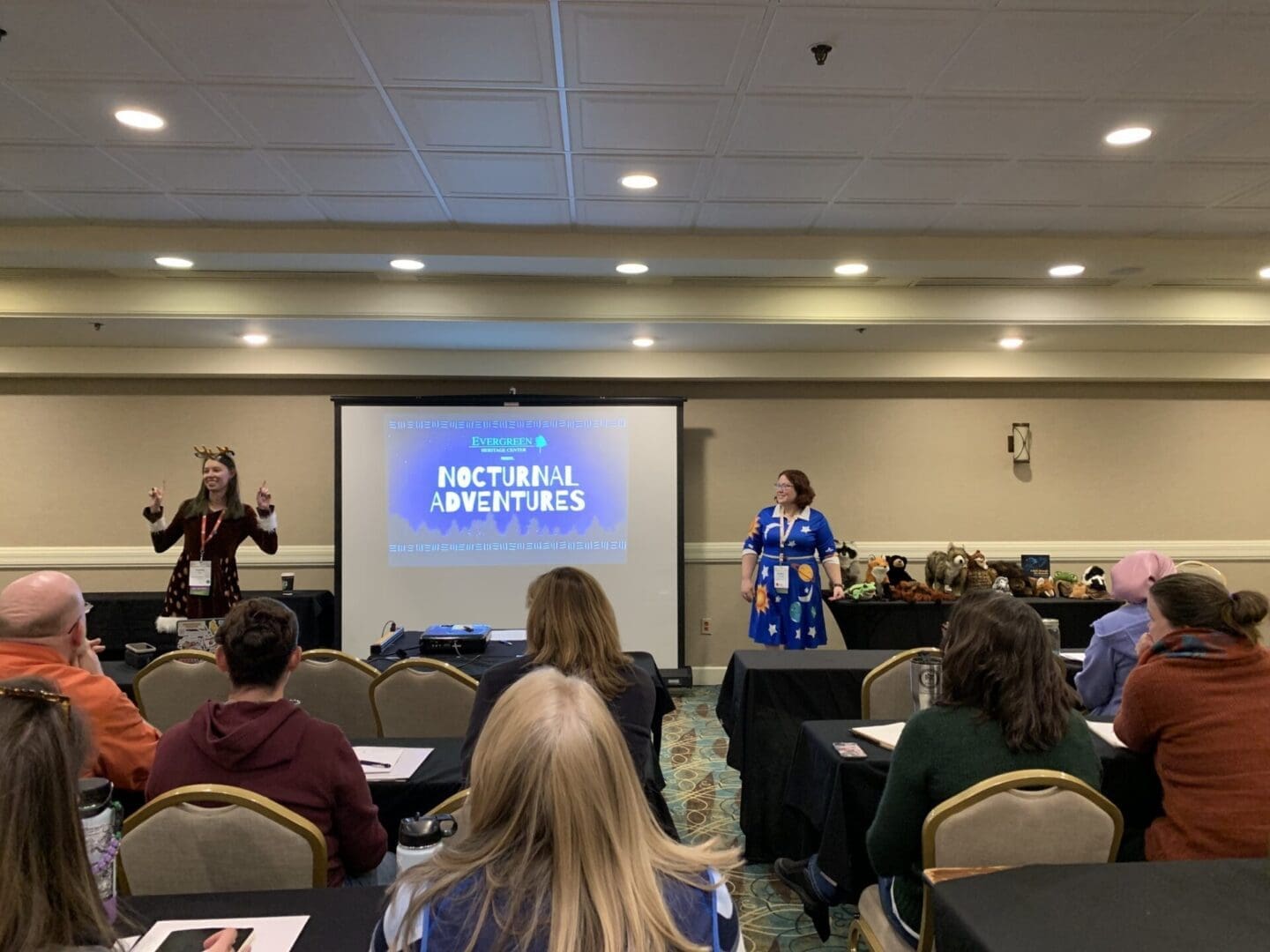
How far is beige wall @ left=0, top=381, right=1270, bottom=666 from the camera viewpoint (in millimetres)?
6285

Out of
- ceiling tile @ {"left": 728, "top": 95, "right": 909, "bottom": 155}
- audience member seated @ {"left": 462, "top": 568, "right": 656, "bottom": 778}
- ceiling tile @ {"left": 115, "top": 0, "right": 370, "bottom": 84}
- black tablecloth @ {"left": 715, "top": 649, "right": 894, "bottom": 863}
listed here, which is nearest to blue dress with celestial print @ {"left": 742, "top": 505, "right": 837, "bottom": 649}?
black tablecloth @ {"left": 715, "top": 649, "right": 894, "bottom": 863}

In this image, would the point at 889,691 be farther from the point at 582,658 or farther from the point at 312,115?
the point at 312,115

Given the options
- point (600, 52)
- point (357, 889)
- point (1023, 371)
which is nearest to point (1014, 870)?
point (357, 889)

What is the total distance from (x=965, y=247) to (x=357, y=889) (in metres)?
4.20

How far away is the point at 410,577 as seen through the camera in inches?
240

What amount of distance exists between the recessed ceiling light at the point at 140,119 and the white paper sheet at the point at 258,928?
9.03ft

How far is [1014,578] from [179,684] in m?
4.98

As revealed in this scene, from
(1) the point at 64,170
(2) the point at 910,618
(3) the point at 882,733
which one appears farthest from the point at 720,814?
(1) the point at 64,170

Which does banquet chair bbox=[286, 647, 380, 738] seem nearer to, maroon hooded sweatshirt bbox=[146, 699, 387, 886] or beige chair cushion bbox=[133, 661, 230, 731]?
beige chair cushion bbox=[133, 661, 230, 731]

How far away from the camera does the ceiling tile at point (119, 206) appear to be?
12.5ft

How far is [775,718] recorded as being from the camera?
133 inches

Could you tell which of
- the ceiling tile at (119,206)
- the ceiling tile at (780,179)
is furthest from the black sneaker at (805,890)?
the ceiling tile at (119,206)

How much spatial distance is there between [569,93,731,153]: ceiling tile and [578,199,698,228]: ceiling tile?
0.63 meters

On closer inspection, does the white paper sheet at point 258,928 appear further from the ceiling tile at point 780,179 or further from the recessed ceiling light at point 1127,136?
the recessed ceiling light at point 1127,136
